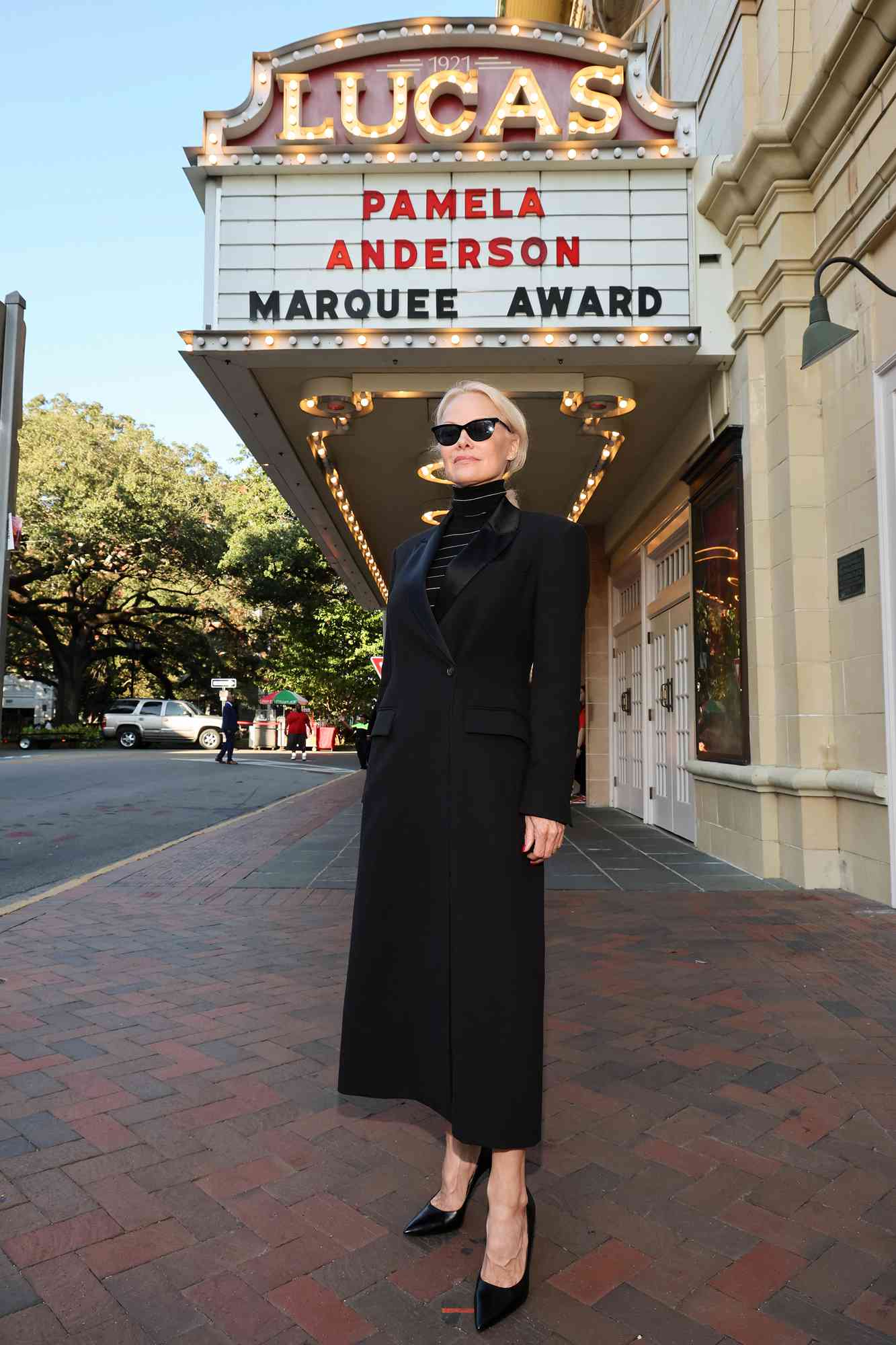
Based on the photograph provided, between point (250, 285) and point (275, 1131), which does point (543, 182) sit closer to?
point (250, 285)

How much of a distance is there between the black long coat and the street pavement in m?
4.89

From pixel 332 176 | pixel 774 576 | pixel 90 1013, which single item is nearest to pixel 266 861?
pixel 90 1013

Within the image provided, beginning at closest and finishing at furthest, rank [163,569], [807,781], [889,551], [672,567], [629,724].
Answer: [889,551]
[807,781]
[672,567]
[629,724]
[163,569]

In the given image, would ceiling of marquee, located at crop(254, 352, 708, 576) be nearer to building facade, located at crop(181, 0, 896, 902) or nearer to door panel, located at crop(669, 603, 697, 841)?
building facade, located at crop(181, 0, 896, 902)

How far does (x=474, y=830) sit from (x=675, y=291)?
626 cm

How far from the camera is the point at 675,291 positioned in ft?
23.0

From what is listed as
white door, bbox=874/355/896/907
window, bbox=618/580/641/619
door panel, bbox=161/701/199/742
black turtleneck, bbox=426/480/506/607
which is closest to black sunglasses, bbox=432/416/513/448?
black turtleneck, bbox=426/480/506/607

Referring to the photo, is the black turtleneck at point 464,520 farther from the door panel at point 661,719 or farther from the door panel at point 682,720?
the door panel at point 661,719

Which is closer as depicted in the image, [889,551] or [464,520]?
[464,520]

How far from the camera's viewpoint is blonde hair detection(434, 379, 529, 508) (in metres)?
2.09

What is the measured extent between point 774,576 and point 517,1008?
5.22 metres

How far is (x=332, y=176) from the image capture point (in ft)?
23.6

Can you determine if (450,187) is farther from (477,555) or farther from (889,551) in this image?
(477,555)

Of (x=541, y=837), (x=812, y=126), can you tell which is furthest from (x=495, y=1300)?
(x=812, y=126)
